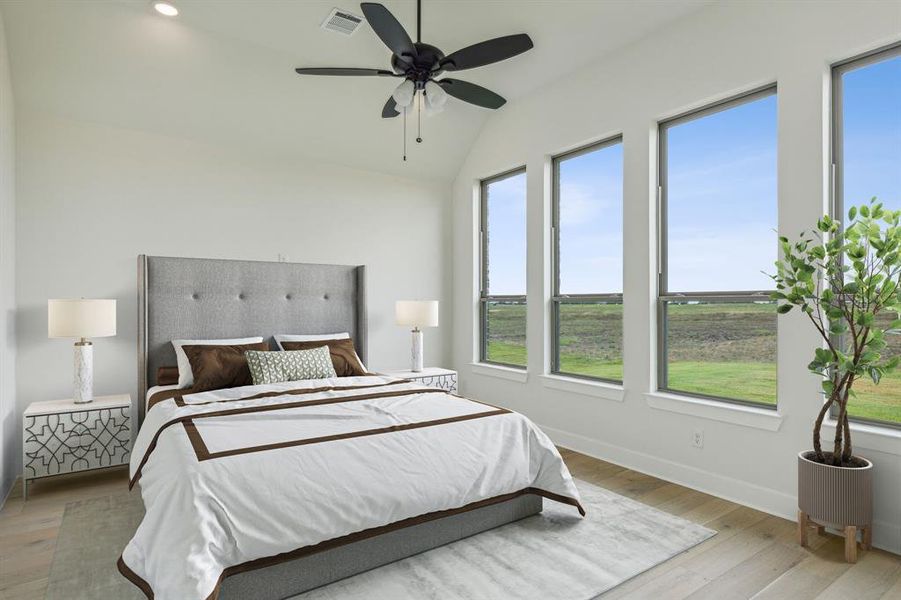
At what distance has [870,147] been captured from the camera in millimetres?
2637

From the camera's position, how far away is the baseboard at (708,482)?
8.04 ft

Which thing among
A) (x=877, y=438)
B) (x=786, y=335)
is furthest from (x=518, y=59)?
(x=877, y=438)

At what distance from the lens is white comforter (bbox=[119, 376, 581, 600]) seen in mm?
1792

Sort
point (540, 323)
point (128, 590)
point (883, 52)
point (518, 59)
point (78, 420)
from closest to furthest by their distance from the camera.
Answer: point (128, 590) → point (883, 52) → point (78, 420) → point (518, 59) → point (540, 323)

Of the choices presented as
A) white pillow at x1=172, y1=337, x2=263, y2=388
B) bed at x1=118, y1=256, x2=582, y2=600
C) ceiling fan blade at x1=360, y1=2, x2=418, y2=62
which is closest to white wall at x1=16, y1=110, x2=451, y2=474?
white pillow at x1=172, y1=337, x2=263, y2=388

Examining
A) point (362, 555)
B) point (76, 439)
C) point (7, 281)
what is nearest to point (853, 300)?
point (362, 555)

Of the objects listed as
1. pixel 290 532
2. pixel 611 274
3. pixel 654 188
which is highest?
pixel 654 188

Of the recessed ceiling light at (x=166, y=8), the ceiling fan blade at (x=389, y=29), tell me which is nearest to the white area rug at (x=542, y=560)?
the ceiling fan blade at (x=389, y=29)

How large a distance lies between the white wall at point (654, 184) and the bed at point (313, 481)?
3.62ft

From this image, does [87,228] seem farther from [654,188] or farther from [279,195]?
[654,188]

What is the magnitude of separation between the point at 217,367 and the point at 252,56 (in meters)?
2.27

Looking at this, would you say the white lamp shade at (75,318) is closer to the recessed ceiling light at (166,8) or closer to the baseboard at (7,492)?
the baseboard at (7,492)

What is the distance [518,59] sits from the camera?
397 centimetres

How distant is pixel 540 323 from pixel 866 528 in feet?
8.36
